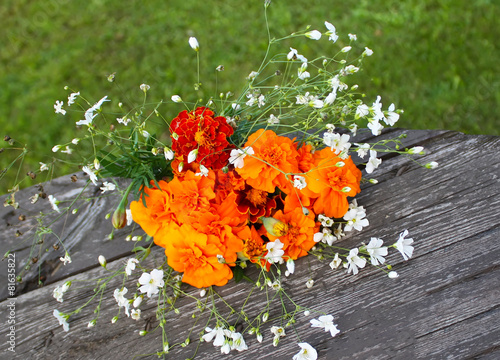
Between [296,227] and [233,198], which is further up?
[233,198]

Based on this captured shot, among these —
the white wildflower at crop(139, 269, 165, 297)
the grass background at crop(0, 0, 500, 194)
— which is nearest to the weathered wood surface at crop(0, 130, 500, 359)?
the white wildflower at crop(139, 269, 165, 297)

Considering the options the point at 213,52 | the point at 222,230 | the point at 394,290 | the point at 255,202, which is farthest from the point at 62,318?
the point at 213,52

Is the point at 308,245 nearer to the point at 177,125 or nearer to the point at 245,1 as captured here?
the point at 177,125

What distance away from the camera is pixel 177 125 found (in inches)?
47.4

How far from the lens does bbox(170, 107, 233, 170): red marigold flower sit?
116cm

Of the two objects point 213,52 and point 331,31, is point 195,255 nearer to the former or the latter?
point 331,31

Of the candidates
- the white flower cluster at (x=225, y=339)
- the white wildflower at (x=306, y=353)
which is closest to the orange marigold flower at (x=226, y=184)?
the white flower cluster at (x=225, y=339)

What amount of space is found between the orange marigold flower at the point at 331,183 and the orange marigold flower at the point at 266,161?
0.08 m

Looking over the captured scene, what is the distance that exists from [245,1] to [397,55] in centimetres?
120

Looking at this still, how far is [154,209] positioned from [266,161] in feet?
1.19

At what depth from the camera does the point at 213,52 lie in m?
3.02

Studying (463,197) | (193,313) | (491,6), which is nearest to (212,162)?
(193,313)

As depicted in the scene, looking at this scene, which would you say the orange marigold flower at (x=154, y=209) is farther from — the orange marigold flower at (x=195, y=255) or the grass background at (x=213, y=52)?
the grass background at (x=213, y=52)

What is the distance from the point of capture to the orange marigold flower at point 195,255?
3.92ft
